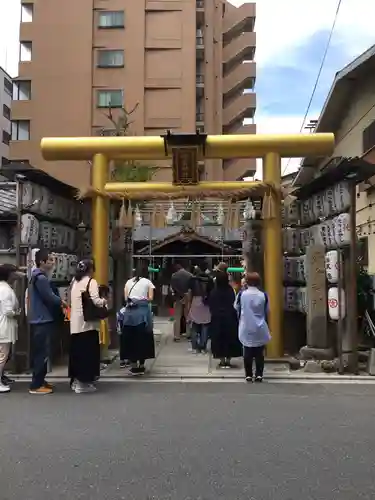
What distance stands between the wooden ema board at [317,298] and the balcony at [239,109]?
31746mm

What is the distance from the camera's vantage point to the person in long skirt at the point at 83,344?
7777mm

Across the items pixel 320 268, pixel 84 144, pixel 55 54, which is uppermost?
pixel 55 54

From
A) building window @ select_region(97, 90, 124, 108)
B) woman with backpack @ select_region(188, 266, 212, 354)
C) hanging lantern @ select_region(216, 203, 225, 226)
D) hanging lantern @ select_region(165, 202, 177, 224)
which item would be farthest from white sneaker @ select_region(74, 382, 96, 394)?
building window @ select_region(97, 90, 124, 108)

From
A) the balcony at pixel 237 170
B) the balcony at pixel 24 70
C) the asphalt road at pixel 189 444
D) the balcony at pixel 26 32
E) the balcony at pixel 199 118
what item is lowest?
the asphalt road at pixel 189 444

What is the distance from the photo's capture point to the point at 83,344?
25.7 feet

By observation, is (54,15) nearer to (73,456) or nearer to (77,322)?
(77,322)

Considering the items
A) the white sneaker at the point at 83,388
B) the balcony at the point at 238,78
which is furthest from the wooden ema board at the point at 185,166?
the balcony at the point at 238,78

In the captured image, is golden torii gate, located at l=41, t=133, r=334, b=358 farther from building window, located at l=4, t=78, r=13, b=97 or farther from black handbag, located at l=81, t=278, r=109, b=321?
building window, located at l=4, t=78, r=13, b=97

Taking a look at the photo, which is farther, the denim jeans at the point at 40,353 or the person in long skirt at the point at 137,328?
the person in long skirt at the point at 137,328

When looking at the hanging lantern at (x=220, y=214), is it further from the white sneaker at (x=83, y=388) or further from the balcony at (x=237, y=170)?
the balcony at (x=237, y=170)

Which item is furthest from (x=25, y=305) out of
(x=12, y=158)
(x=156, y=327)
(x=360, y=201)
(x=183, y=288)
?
(x=12, y=158)

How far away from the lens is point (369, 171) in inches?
365

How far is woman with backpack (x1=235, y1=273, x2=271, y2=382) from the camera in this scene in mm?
8398

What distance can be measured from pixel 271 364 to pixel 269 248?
2125mm
